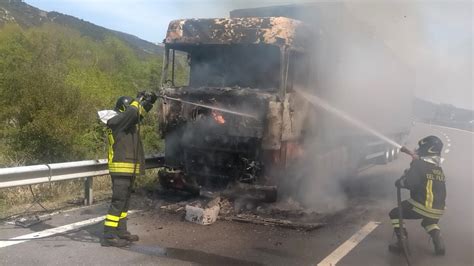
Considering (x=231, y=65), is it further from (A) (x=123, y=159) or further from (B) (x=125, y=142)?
(A) (x=123, y=159)

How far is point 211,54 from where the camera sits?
6.95 meters

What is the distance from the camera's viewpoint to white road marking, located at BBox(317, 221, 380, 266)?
445 cm

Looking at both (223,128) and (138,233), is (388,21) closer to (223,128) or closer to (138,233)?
(223,128)

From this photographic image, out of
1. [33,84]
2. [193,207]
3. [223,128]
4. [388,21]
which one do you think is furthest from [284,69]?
[33,84]

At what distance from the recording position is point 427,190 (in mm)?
4676

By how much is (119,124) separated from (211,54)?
8.20ft

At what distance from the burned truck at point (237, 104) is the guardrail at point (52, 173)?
3.50ft

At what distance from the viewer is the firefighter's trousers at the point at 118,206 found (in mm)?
4695

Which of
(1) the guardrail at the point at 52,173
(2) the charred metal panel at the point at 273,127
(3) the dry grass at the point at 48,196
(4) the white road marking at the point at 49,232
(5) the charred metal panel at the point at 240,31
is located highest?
(5) the charred metal panel at the point at 240,31

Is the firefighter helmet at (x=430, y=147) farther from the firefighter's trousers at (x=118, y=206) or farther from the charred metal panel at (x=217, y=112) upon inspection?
the firefighter's trousers at (x=118, y=206)

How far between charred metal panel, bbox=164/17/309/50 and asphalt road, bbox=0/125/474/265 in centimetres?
248

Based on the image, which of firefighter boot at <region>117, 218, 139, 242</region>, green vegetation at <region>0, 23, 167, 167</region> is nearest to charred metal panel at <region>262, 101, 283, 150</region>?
firefighter boot at <region>117, 218, 139, 242</region>

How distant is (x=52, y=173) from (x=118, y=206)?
160 centimetres

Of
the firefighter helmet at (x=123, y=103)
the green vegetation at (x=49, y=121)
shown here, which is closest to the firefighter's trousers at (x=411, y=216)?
the firefighter helmet at (x=123, y=103)
